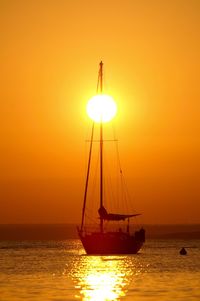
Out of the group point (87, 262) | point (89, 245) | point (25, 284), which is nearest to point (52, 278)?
point (25, 284)

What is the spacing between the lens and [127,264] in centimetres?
9888

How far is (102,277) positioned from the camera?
258 ft

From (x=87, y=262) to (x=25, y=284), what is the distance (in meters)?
34.1

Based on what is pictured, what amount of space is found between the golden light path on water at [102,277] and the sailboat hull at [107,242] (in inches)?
34.5

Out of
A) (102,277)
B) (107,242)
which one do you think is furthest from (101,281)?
(107,242)

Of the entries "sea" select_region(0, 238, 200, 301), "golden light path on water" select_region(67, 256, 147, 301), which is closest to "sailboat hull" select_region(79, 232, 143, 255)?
"golden light path on water" select_region(67, 256, 147, 301)

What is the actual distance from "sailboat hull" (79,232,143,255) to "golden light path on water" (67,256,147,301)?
0.88 metres

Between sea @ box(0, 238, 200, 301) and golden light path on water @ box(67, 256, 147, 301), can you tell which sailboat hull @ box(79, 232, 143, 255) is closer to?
golden light path on water @ box(67, 256, 147, 301)

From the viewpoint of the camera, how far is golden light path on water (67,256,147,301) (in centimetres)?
6194

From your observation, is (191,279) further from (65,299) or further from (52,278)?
(65,299)

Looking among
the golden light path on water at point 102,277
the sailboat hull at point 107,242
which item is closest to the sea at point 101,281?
the golden light path on water at point 102,277

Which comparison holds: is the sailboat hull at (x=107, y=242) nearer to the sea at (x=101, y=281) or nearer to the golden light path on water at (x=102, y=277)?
the golden light path on water at (x=102, y=277)

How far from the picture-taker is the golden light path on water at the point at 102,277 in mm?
61938

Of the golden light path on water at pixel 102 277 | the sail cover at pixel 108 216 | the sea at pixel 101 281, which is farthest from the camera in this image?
the sail cover at pixel 108 216
